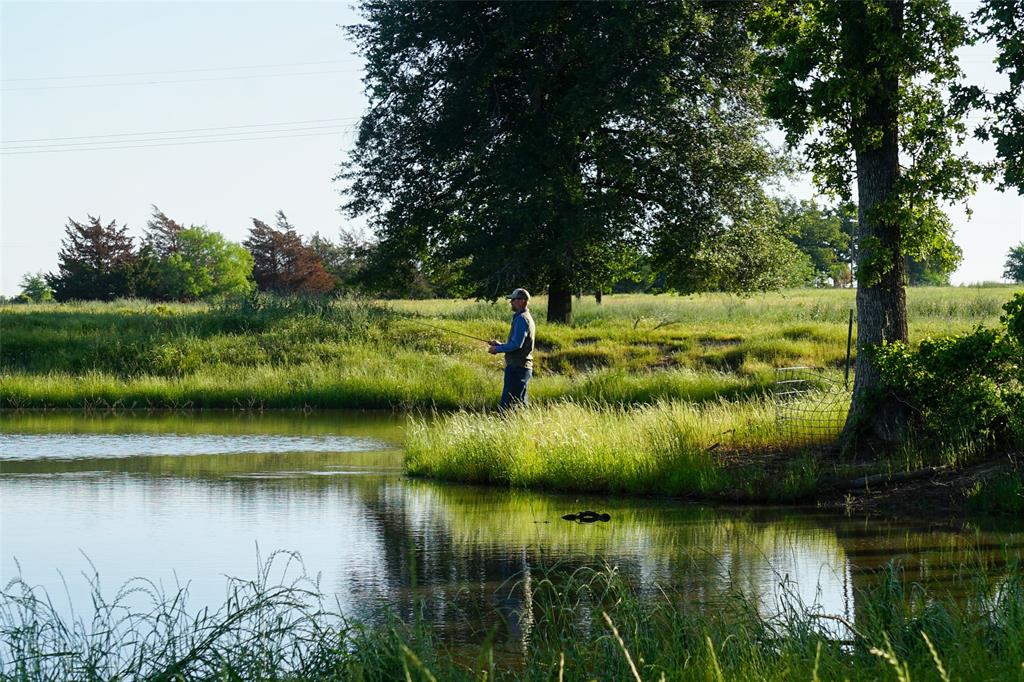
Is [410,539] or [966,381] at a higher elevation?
[966,381]

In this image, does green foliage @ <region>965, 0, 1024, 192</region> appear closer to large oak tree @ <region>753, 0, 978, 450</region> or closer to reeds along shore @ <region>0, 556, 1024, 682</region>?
large oak tree @ <region>753, 0, 978, 450</region>

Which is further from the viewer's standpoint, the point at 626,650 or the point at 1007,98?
the point at 1007,98

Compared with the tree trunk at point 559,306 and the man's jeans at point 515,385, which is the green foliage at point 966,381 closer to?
the man's jeans at point 515,385

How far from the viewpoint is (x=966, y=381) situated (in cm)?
1544

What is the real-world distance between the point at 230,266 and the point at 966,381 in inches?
4163

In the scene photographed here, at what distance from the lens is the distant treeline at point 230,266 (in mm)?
85562

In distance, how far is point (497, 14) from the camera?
4228cm

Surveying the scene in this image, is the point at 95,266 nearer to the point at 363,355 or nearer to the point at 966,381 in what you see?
the point at 363,355

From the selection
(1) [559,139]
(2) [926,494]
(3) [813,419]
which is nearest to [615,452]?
(3) [813,419]

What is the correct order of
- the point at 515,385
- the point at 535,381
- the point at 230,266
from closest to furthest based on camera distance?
the point at 515,385
the point at 535,381
the point at 230,266

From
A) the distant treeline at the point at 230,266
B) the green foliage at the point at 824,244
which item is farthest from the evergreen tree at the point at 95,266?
the green foliage at the point at 824,244

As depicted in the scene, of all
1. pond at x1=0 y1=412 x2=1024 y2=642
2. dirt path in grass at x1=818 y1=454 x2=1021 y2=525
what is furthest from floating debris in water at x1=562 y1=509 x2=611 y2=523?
dirt path in grass at x1=818 y1=454 x2=1021 y2=525

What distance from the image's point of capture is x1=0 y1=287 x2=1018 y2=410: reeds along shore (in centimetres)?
3294

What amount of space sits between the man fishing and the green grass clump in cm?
55
